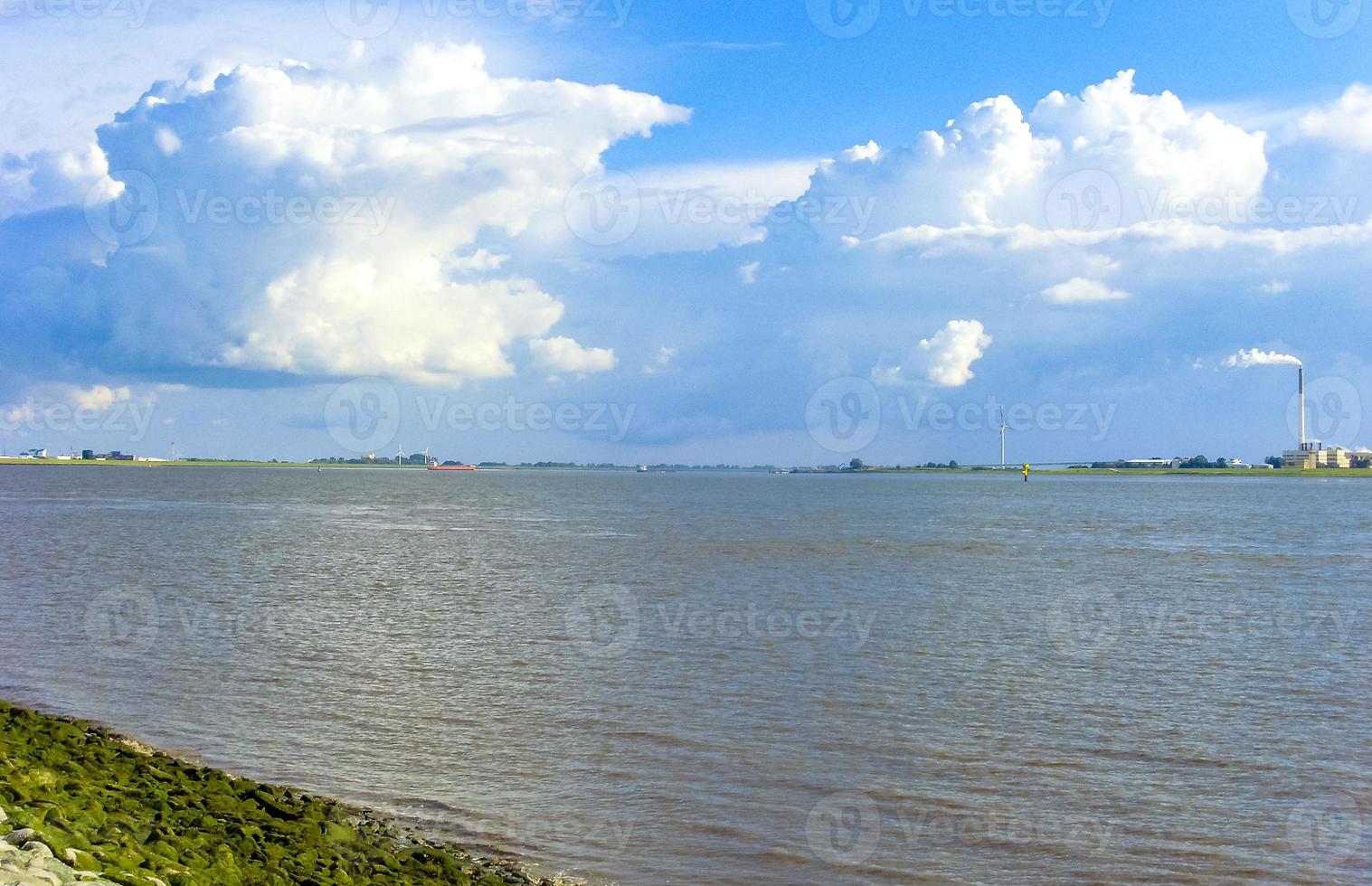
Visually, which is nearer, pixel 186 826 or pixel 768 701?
pixel 186 826

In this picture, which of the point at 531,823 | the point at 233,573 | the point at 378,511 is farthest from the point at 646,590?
the point at 378,511

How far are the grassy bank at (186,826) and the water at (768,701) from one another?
146cm

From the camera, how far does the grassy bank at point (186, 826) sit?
39.0 ft

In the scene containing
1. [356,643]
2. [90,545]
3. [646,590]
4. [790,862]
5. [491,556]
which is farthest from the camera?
[90,545]

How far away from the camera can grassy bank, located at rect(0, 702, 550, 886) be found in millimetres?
11891

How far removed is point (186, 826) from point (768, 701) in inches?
557

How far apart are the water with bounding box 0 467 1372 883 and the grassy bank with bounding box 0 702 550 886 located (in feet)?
4.78

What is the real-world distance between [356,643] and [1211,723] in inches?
930

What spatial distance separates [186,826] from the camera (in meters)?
14.1

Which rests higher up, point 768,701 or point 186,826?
point 186,826

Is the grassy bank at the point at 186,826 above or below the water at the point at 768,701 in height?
above

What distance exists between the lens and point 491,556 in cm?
6500

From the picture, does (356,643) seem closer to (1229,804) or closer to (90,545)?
(1229,804)

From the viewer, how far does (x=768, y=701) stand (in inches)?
996
